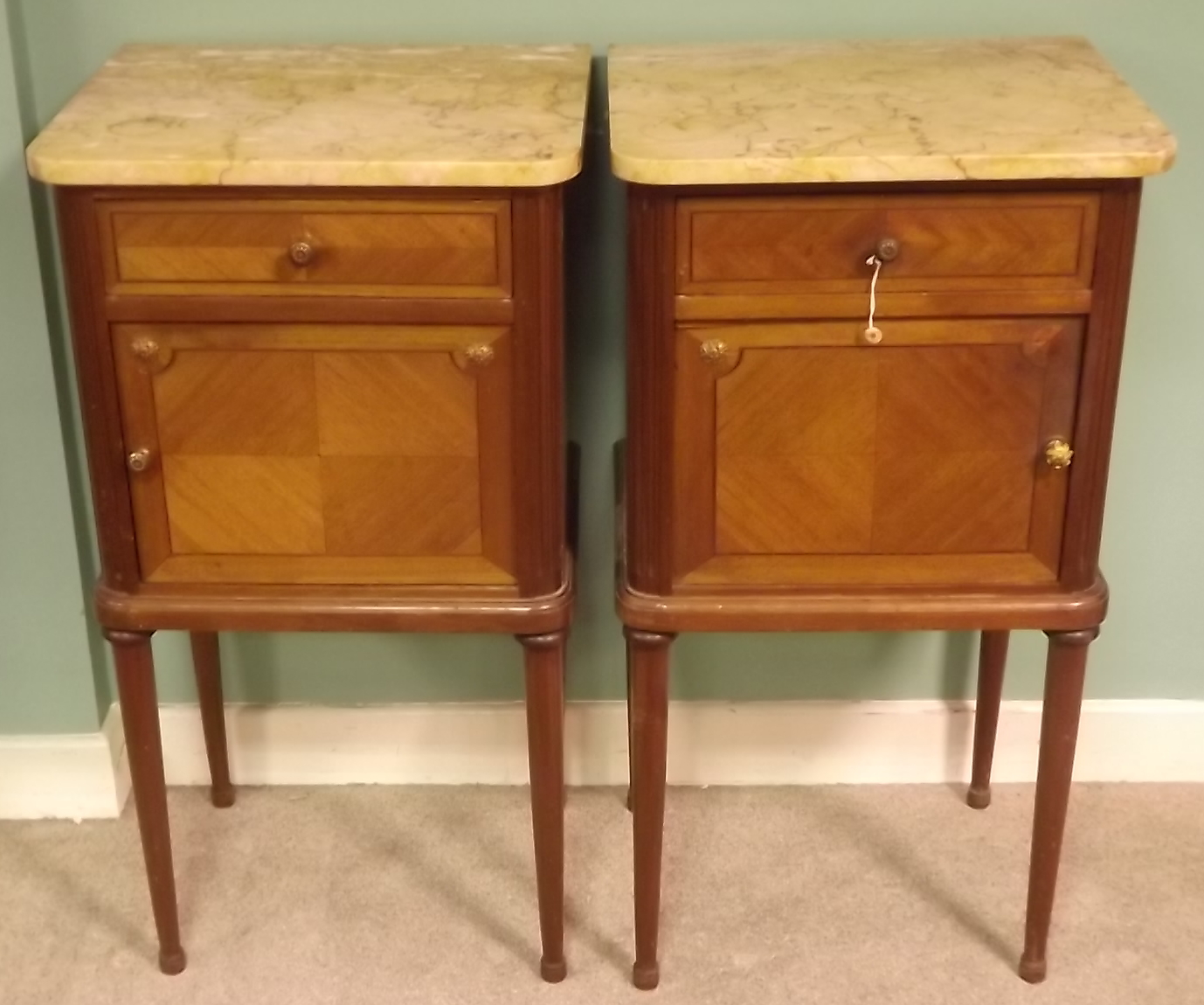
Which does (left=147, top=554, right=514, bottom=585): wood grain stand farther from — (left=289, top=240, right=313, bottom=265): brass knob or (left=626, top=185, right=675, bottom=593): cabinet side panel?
(left=289, top=240, right=313, bottom=265): brass knob

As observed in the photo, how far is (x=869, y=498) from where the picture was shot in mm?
1462

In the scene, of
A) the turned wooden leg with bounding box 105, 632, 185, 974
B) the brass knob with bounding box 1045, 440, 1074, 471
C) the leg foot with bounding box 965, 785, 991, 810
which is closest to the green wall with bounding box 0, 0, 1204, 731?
the leg foot with bounding box 965, 785, 991, 810

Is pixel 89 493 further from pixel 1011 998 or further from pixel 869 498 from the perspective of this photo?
pixel 1011 998

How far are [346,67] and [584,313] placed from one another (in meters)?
0.39

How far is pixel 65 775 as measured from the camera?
1.96 metres

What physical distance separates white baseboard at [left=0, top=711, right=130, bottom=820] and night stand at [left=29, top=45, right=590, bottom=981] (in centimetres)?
38

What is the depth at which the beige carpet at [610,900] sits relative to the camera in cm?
172

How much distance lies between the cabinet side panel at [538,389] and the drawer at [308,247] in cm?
2

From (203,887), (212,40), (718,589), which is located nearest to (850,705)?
(718,589)

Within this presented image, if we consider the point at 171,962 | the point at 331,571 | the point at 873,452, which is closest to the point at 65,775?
the point at 171,962

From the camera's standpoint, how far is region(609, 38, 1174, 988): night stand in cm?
133

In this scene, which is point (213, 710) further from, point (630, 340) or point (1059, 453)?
point (1059, 453)

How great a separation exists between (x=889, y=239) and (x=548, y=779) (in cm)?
67

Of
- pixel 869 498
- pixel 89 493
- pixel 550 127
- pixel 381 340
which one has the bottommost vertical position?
pixel 89 493
